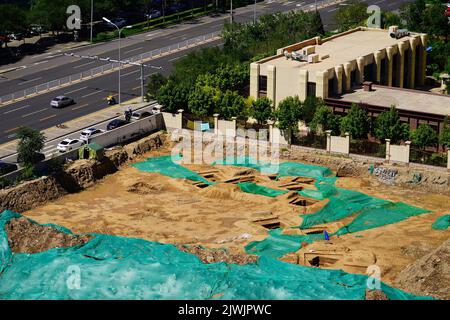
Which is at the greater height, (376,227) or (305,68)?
(305,68)

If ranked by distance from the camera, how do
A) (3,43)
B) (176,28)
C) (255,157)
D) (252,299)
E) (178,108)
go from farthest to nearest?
(176,28) → (3,43) → (178,108) → (255,157) → (252,299)

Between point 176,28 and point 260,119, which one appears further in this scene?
point 176,28

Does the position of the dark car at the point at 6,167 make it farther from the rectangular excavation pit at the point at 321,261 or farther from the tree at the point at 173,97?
the rectangular excavation pit at the point at 321,261

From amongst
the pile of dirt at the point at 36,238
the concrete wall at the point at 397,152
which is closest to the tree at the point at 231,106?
the concrete wall at the point at 397,152

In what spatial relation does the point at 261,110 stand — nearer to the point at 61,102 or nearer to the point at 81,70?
the point at 61,102

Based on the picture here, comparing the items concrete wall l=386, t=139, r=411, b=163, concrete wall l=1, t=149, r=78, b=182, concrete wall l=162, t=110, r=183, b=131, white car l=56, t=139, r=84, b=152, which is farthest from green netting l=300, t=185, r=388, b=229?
white car l=56, t=139, r=84, b=152

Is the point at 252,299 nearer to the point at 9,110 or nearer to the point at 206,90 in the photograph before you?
the point at 206,90

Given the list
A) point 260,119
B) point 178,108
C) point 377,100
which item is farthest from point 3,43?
point 377,100
